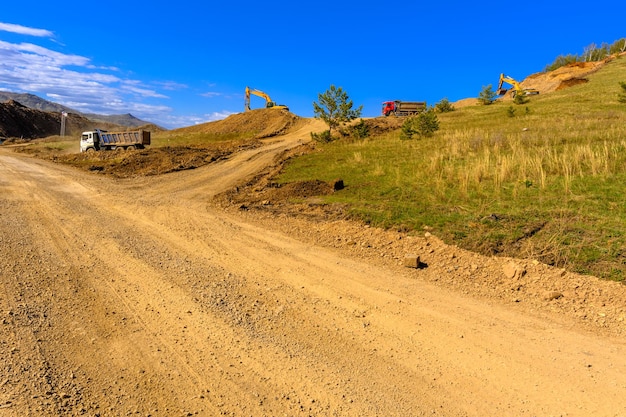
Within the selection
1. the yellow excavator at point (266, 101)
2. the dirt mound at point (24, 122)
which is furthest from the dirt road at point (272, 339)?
the dirt mound at point (24, 122)

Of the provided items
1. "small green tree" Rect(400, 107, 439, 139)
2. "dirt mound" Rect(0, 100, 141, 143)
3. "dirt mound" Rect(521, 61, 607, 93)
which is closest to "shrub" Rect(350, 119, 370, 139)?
"small green tree" Rect(400, 107, 439, 139)

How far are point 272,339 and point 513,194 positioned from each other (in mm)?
7650

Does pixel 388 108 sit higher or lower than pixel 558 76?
lower

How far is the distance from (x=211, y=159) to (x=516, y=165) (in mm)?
18379

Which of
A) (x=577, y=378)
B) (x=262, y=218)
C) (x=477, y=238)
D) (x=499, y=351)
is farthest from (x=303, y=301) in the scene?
(x=262, y=218)

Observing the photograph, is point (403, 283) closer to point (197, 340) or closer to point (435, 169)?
point (197, 340)

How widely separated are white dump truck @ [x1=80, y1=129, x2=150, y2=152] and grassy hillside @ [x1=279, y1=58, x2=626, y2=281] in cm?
1954

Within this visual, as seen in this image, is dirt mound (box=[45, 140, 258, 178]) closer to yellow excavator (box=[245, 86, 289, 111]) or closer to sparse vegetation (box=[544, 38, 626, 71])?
yellow excavator (box=[245, 86, 289, 111])

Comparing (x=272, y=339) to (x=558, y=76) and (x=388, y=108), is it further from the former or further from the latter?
(x=558, y=76)

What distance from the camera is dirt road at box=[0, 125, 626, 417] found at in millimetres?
3363

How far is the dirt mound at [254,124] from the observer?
43106 millimetres

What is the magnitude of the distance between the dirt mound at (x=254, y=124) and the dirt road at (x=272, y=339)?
113ft

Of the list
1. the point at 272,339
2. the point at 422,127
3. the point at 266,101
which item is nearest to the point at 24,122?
the point at 266,101

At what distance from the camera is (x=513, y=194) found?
31.4ft
